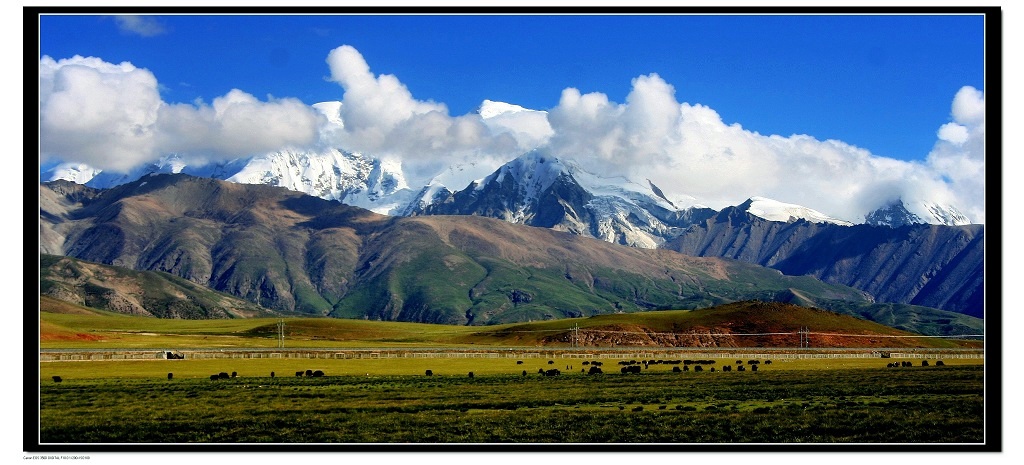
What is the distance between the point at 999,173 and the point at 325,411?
40.3 meters

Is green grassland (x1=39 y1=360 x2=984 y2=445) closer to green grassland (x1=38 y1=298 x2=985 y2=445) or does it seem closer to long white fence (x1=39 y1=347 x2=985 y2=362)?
green grassland (x1=38 y1=298 x2=985 y2=445)

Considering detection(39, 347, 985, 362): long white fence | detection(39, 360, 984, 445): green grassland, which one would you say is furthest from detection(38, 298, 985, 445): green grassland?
detection(39, 347, 985, 362): long white fence

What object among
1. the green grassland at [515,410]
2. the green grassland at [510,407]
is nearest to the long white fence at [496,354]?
the green grassland at [510,407]

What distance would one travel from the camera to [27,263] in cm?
4725

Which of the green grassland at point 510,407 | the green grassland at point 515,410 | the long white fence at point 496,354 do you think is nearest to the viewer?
the green grassland at point 515,410

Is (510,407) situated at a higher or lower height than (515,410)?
lower

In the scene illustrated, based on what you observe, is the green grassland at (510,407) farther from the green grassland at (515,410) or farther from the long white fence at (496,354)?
the long white fence at (496,354)

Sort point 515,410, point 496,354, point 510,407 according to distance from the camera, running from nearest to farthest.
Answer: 1. point 515,410
2. point 510,407
3. point 496,354

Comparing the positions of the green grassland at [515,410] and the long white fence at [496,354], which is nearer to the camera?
the green grassland at [515,410]

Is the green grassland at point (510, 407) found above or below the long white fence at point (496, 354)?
above

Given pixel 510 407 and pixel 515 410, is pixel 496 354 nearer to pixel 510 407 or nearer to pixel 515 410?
pixel 510 407

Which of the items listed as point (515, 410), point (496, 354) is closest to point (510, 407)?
point (515, 410)

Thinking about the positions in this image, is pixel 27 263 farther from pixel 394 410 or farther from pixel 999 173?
pixel 999 173
